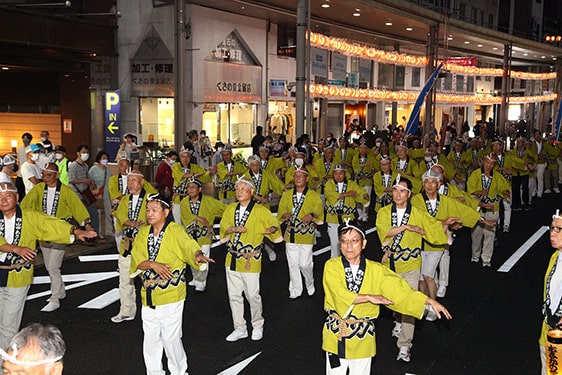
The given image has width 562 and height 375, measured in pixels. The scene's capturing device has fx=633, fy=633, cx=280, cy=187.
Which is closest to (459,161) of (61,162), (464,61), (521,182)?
(521,182)

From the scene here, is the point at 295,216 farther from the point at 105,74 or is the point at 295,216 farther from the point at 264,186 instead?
the point at 105,74

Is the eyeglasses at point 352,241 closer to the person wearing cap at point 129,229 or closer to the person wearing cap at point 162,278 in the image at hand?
the person wearing cap at point 162,278

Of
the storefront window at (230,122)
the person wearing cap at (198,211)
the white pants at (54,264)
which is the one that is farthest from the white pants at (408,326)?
the storefront window at (230,122)

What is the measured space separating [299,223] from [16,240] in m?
4.12

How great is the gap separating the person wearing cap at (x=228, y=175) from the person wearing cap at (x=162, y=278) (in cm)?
683

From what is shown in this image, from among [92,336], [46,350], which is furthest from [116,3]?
[46,350]

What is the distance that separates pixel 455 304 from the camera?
370 inches

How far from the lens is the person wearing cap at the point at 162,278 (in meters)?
6.17

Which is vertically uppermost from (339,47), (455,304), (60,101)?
(339,47)

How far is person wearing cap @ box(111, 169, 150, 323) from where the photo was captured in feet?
26.7

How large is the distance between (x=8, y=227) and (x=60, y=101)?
17.1 m

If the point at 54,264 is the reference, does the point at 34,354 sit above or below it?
above

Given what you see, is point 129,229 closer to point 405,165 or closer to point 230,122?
point 405,165

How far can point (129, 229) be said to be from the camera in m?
8.24
